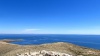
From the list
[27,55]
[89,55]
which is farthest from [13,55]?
[89,55]

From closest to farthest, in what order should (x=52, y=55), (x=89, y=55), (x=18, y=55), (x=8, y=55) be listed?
1. (x=52, y=55)
2. (x=18, y=55)
3. (x=8, y=55)
4. (x=89, y=55)

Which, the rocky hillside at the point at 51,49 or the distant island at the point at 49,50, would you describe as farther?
the rocky hillside at the point at 51,49

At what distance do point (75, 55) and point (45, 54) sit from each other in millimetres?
9078

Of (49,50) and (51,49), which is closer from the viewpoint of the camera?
(49,50)

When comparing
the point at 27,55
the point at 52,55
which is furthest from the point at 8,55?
the point at 52,55

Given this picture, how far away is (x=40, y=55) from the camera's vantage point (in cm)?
2691

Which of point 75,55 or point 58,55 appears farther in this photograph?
point 75,55

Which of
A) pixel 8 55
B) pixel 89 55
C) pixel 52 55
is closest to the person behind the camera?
pixel 52 55

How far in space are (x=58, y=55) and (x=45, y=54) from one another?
265 cm

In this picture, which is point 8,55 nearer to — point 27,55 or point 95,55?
point 27,55

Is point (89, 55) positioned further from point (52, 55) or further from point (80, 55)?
point (52, 55)

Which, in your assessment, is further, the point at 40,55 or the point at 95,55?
the point at 95,55

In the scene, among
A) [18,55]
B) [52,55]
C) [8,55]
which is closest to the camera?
[52,55]

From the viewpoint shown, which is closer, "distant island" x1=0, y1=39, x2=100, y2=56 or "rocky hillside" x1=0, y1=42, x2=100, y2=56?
"distant island" x1=0, y1=39, x2=100, y2=56
